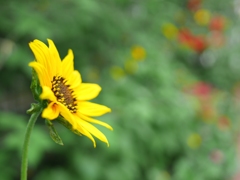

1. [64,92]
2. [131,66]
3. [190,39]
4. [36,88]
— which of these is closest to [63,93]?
[64,92]

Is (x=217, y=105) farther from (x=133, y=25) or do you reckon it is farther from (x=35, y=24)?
(x=35, y=24)

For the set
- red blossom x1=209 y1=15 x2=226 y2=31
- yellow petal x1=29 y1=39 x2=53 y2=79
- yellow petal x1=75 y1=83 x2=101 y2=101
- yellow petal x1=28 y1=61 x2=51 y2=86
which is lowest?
yellow petal x1=28 y1=61 x2=51 y2=86

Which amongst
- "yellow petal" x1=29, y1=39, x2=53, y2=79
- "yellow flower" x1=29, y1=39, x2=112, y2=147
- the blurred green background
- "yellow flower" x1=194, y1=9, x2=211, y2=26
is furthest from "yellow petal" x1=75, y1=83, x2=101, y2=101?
"yellow flower" x1=194, y1=9, x2=211, y2=26

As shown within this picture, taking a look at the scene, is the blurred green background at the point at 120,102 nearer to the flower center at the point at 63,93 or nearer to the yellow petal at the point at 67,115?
the flower center at the point at 63,93

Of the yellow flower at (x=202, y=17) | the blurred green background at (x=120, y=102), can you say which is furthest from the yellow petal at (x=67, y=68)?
the yellow flower at (x=202, y=17)

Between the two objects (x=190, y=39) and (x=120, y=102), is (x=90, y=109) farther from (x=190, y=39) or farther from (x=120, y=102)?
(x=190, y=39)

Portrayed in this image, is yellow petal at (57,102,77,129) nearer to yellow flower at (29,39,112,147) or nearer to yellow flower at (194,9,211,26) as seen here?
yellow flower at (29,39,112,147)

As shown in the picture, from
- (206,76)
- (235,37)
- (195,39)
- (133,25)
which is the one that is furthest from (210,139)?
(235,37)
